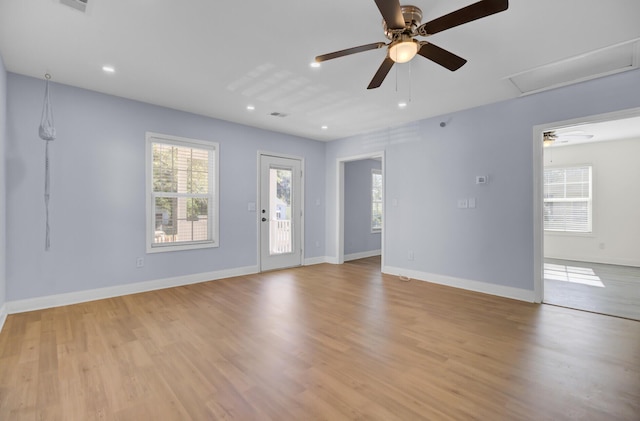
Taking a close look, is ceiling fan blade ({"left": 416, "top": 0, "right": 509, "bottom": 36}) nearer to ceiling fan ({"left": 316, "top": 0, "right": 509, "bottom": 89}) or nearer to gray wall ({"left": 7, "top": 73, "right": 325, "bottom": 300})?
ceiling fan ({"left": 316, "top": 0, "right": 509, "bottom": 89})

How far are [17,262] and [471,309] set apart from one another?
5.24m

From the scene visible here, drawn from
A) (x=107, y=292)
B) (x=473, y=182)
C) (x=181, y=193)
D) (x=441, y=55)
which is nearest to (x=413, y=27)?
(x=441, y=55)

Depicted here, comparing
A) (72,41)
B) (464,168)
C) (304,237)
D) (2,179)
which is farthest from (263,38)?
(304,237)

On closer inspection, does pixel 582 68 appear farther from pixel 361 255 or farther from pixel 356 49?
pixel 361 255

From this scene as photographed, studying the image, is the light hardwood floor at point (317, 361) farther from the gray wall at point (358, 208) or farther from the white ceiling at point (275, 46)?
the gray wall at point (358, 208)

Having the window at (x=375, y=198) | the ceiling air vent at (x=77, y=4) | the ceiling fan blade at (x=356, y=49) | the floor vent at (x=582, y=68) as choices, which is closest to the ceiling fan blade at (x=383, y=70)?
the ceiling fan blade at (x=356, y=49)

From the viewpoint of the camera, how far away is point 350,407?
175cm

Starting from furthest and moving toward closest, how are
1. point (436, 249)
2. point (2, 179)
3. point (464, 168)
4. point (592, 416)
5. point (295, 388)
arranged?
point (436, 249)
point (464, 168)
point (2, 179)
point (295, 388)
point (592, 416)

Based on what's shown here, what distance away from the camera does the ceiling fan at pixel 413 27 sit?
1.73 m

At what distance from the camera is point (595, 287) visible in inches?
171

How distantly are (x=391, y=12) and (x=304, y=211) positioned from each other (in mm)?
4585

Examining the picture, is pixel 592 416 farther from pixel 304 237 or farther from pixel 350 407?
pixel 304 237

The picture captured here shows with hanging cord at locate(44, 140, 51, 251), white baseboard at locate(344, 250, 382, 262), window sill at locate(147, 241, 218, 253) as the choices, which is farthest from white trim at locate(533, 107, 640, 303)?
hanging cord at locate(44, 140, 51, 251)

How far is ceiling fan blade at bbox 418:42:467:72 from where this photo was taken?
85.4 inches
